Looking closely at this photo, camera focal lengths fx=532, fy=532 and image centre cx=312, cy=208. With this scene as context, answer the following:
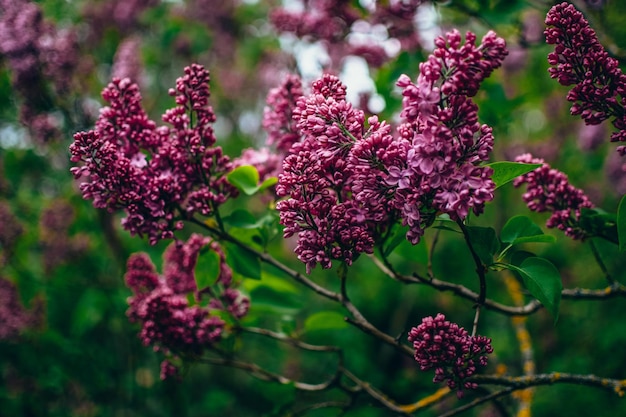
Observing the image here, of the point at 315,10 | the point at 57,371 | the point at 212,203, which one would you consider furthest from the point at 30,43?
the point at 212,203

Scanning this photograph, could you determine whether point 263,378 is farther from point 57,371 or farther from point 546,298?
point 57,371

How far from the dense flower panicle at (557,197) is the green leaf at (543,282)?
367mm

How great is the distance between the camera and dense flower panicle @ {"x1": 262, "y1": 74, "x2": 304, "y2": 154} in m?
1.94

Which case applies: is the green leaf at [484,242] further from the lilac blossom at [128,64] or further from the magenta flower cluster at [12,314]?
the magenta flower cluster at [12,314]

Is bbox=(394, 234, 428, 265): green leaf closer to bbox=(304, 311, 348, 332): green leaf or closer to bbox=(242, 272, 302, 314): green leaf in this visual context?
bbox=(304, 311, 348, 332): green leaf

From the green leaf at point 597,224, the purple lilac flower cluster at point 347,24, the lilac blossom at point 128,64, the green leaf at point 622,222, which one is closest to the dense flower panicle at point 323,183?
the green leaf at point 622,222

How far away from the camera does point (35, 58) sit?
10.8 ft

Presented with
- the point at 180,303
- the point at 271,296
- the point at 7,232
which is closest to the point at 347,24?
the point at 271,296

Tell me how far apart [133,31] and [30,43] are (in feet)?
5.69

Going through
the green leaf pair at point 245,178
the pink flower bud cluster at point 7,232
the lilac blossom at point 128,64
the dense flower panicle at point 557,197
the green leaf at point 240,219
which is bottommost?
the green leaf at point 240,219

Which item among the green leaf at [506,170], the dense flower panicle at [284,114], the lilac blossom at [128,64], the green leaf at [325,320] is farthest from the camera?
the lilac blossom at [128,64]

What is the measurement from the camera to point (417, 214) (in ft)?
4.27

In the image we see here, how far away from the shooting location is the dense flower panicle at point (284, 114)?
1.94 m

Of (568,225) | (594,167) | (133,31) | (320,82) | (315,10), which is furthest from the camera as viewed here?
(133,31)
